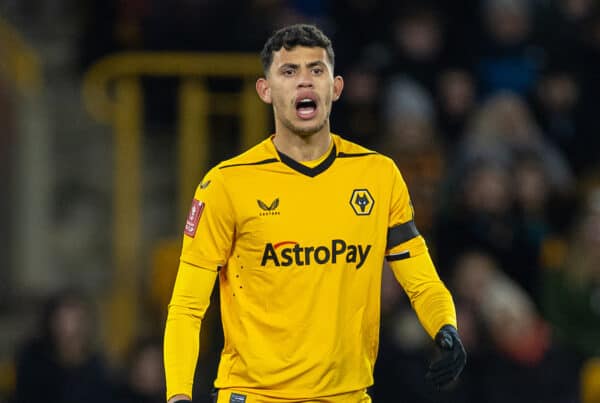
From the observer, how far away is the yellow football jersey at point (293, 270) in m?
4.90

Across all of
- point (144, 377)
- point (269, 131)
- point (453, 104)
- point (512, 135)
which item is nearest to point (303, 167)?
point (144, 377)

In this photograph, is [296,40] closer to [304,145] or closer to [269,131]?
[304,145]

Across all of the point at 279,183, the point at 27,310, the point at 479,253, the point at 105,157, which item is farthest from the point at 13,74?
the point at 279,183

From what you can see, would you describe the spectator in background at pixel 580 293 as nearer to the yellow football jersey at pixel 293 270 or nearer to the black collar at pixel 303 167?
the yellow football jersey at pixel 293 270

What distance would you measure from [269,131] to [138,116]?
0.87m

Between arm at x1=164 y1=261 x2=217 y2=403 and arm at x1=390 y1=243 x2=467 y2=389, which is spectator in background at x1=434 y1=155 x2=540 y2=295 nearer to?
arm at x1=390 y1=243 x2=467 y2=389

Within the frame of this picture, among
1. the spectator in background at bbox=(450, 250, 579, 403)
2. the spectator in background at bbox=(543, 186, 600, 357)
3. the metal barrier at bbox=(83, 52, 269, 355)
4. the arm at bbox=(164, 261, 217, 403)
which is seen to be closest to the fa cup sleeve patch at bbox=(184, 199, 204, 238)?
the arm at bbox=(164, 261, 217, 403)

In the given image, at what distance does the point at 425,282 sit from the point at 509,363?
3.22 meters

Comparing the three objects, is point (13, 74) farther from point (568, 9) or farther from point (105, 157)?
point (568, 9)

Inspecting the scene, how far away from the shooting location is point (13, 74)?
403 inches

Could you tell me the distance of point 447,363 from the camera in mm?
4723

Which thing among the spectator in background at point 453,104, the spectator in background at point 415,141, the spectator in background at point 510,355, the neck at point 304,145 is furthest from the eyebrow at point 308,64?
the spectator in background at point 453,104

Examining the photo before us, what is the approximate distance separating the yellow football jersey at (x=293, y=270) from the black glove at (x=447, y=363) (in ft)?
0.45

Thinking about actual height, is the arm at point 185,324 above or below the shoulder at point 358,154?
below
